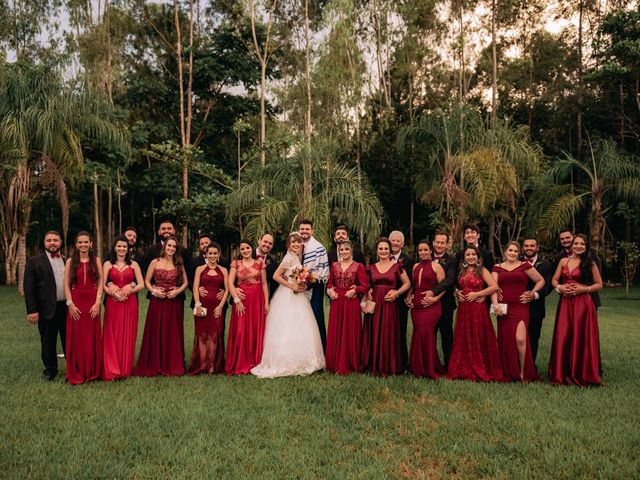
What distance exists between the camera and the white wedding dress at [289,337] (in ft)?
24.1

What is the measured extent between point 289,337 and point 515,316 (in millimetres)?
2879

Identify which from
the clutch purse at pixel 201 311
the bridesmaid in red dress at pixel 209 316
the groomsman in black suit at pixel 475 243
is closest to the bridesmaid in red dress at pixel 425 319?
the groomsman in black suit at pixel 475 243

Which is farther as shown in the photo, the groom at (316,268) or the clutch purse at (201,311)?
the groom at (316,268)

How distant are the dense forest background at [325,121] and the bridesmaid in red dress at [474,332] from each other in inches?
292

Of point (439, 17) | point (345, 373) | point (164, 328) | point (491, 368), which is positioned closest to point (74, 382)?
point (164, 328)

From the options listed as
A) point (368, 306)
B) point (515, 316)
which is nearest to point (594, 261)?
point (515, 316)

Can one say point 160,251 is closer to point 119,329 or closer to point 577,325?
point 119,329

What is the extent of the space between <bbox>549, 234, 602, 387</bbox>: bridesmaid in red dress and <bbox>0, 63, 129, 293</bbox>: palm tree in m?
13.3

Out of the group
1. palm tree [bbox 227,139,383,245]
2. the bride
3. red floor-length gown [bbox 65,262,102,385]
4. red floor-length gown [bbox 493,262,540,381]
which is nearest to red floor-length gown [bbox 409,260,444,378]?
red floor-length gown [bbox 493,262,540,381]

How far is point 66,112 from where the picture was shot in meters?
16.2

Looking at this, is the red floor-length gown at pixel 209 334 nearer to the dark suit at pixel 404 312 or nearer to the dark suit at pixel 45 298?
the dark suit at pixel 45 298

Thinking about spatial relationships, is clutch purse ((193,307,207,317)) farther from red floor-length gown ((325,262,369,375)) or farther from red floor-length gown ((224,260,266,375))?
red floor-length gown ((325,262,369,375))

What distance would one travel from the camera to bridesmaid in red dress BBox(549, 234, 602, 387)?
6816 mm

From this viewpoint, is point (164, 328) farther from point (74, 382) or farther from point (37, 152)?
point (37, 152)
